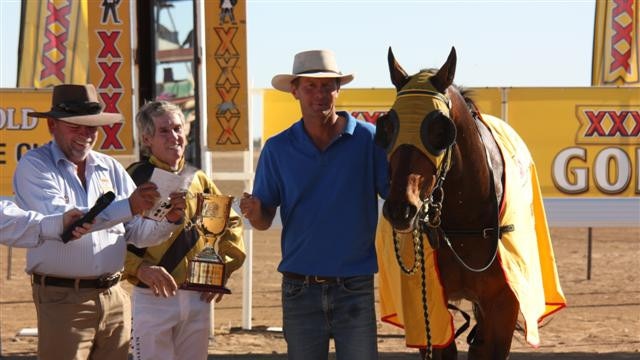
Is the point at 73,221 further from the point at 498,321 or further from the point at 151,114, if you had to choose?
the point at 498,321

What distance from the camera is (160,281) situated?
4.58m

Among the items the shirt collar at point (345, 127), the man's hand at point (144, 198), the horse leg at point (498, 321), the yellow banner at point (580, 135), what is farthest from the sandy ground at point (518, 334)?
the man's hand at point (144, 198)

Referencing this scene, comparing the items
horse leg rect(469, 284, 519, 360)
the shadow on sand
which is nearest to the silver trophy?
horse leg rect(469, 284, 519, 360)

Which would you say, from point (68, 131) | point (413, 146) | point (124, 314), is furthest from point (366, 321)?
point (68, 131)

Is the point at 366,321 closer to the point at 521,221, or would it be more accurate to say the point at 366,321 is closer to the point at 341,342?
the point at 341,342

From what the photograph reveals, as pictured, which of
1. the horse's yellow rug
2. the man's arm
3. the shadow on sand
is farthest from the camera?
the shadow on sand

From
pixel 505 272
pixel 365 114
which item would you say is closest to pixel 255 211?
pixel 505 272

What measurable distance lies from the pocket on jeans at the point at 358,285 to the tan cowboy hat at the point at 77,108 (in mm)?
1224

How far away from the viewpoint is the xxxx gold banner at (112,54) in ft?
27.8

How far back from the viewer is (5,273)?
14008 millimetres

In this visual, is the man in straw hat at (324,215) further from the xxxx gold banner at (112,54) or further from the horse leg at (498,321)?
the xxxx gold banner at (112,54)

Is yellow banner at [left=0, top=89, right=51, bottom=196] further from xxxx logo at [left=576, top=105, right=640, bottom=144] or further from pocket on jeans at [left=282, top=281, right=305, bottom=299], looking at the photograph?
pocket on jeans at [left=282, top=281, right=305, bottom=299]

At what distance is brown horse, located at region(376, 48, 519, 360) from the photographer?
4234mm

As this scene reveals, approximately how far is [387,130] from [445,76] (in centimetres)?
37
